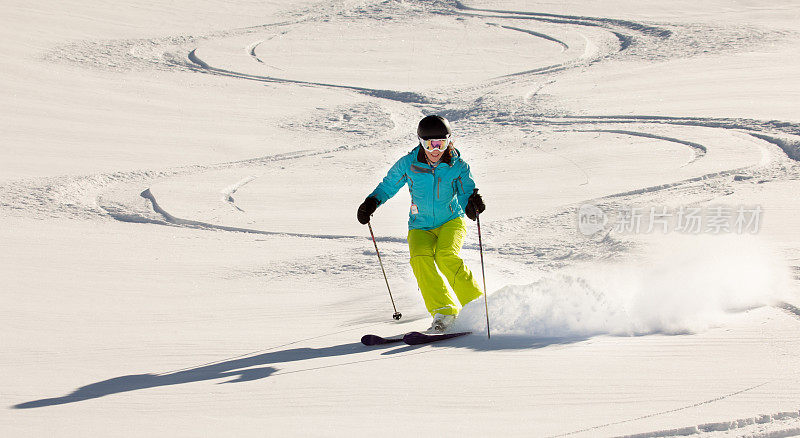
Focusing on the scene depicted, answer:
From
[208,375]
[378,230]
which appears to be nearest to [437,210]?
[208,375]

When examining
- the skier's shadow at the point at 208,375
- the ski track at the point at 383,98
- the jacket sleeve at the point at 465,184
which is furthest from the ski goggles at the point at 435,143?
the ski track at the point at 383,98

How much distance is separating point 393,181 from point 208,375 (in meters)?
1.71

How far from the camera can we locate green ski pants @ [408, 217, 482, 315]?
499 centimetres

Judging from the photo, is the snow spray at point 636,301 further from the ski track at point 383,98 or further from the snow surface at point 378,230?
the ski track at point 383,98

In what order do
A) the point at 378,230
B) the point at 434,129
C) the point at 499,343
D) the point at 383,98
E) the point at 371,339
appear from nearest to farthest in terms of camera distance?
1. the point at 499,343
2. the point at 371,339
3. the point at 434,129
4. the point at 378,230
5. the point at 383,98

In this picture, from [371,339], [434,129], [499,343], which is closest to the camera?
[499,343]

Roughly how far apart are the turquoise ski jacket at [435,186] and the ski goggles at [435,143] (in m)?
0.09

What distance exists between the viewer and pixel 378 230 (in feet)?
26.2

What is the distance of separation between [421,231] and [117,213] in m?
4.61

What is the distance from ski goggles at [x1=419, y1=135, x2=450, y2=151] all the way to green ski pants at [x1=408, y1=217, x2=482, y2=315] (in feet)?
1.64

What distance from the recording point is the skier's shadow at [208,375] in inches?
159

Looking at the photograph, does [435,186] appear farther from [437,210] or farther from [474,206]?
[474,206]

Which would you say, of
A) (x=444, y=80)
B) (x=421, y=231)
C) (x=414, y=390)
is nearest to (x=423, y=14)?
(x=444, y=80)

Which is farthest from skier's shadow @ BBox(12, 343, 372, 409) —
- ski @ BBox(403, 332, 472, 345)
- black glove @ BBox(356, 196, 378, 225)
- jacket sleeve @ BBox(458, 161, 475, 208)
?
jacket sleeve @ BBox(458, 161, 475, 208)
